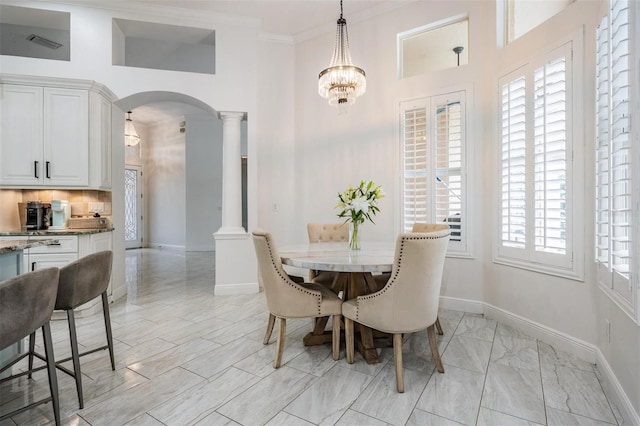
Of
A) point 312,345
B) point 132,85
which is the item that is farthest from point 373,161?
point 132,85

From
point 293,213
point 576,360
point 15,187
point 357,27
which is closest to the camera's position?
point 576,360

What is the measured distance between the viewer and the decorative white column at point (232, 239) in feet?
14.0

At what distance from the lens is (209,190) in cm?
879

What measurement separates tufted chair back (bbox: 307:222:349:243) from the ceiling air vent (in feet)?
14.1

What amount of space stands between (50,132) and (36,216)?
0.97 m

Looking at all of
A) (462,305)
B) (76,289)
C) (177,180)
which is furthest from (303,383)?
(177,180)

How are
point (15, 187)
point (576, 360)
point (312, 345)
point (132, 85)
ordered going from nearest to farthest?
point (576, 360)
point (312, 345)
point (15, 187)
point (132, 85)

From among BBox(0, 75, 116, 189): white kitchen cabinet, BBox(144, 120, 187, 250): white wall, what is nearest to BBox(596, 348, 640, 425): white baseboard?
BBox(0, 75, 116, 189): white kitchen cabinet

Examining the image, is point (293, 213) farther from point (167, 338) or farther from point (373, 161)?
point (167, 338)

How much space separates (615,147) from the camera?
1890mm

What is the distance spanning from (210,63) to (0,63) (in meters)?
2.94

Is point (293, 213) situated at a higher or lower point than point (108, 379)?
higher

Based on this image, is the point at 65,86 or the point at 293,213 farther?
the point at 293,213

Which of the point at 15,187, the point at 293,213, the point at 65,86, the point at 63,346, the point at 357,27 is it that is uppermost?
the point at 357,27
